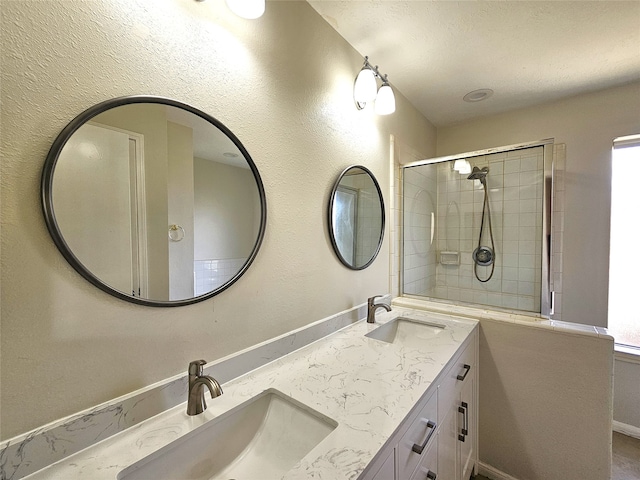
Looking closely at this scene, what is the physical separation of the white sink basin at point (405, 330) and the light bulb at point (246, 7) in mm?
1459

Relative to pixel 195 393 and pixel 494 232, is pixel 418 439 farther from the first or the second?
pixel 494 232

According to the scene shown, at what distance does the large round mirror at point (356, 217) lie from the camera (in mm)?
1442

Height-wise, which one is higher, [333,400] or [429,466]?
[333,400]

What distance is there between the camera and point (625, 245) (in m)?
1.98

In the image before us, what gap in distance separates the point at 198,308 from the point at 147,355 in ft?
0.60

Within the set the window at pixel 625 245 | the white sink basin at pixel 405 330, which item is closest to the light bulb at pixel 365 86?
the white sink basin at pixel 405 330

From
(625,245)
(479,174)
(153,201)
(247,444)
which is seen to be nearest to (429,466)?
(247,444)

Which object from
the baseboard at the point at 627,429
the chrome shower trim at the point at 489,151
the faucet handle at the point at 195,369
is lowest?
the baseboard at the point at 627,429

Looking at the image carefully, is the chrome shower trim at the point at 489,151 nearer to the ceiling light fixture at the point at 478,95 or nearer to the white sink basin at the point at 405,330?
the ceiling light fixture at the point at 478,95

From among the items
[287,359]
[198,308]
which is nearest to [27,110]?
[198,308]

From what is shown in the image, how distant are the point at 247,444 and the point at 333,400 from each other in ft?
0.97

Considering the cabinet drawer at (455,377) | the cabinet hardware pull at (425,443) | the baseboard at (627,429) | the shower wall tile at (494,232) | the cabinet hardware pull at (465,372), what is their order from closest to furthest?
the cabinet hardware pull at (425,443)
the cabinet drawer at (455,377)
the cabinet hardware pull at (465,372)
the shower wall tile at (494,232)
the baseboard at (627,429)

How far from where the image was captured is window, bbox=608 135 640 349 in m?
1.95

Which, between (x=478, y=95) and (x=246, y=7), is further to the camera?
(x=478, y=95)
